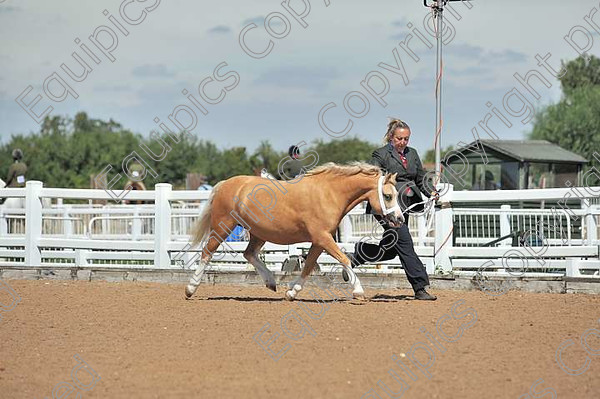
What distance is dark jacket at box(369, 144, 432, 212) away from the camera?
10531 mm

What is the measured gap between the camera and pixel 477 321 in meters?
8.74

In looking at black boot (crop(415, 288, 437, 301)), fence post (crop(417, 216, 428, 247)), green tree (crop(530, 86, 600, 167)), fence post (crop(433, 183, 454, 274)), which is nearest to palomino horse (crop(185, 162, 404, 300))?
black boot (crop(415, 288, 437, 301))

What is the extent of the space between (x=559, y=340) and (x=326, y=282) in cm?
482

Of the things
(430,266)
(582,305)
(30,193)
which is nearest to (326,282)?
(430,266)

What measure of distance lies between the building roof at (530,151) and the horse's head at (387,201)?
1253 cm

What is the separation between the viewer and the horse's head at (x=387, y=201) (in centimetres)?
991

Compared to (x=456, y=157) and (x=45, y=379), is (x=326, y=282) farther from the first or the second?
(x=456, y=157)

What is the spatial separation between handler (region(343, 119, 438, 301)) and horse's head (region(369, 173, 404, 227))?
36cm

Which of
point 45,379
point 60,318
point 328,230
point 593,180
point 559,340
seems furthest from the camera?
point 593,180

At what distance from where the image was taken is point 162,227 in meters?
14.0

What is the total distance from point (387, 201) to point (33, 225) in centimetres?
749

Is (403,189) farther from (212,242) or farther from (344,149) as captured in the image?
(344,149)

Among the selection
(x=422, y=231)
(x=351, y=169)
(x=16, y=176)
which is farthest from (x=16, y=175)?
(x=351, y=169)

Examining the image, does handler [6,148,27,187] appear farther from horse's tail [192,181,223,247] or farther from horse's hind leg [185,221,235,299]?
horse's hind leg [185,221,235,299]
